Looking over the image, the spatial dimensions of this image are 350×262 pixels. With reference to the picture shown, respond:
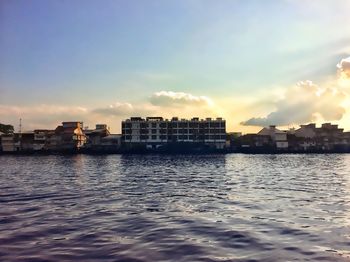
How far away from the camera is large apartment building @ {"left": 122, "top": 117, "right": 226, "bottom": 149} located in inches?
6112

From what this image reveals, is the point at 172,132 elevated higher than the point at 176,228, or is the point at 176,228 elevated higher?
the point at 172,132

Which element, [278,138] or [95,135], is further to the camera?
[278,138]

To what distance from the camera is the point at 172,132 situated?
15588 cm

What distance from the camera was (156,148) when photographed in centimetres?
15075

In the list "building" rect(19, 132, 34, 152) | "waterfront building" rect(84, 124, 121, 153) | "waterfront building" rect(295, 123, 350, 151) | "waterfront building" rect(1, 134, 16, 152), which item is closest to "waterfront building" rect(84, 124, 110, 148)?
"waterfront building" rect(84, 124, 121, 153)

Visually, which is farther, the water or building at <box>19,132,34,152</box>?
building at <box>19,132,34,152</box>

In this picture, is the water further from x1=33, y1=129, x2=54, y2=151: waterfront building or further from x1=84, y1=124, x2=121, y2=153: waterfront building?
x1=33, y1=129, x2=54, y2=151: waterfront building

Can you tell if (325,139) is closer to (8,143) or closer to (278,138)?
(278,138)

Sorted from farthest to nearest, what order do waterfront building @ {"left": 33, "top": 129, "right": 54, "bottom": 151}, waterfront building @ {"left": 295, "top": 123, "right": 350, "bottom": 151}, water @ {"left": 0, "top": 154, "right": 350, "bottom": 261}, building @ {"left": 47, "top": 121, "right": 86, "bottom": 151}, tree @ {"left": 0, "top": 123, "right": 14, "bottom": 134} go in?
tree @ {"left": 0, "top": 123, "right": 14, "bottom": 134}
waterfront building @ {"left": 295, "top": 123, "right": 350, "bottom": 151}
waterfront building @ {"left": 33, "top": 129, "right": 54, "bottom": 151}
building @ {"left": 47, "top": 121, "right": 86, "bottom": 151}
water @ {"left": 0, "top": 154, "right": 350, "bottom": 261}

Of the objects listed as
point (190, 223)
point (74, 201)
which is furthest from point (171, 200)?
point (190, 223)

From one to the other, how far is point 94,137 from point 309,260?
150 meters

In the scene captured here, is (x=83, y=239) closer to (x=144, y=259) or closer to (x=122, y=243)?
(x=122, y=243)

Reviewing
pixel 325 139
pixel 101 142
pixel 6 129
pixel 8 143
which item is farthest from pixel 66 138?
pixel 325 139

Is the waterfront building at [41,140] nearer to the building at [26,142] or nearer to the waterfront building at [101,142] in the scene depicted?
the building at [26,142]
